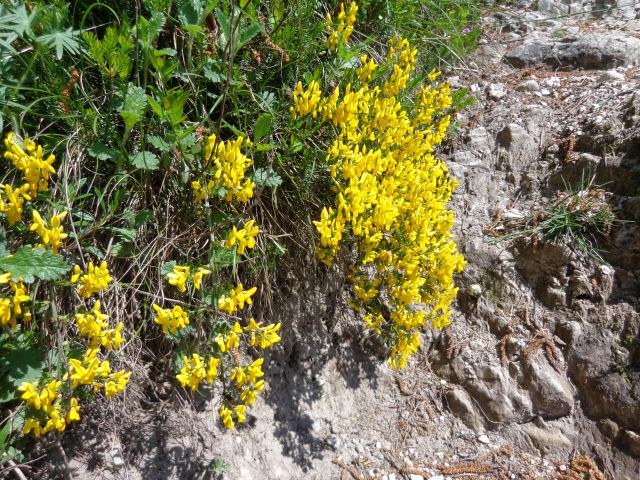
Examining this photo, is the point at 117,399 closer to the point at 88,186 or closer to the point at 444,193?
the point at 88,186

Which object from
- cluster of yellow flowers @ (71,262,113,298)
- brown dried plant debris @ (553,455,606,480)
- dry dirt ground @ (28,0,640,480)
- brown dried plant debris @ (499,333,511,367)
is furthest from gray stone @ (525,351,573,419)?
cluster of yellow flowers @ (71,262,113,298)

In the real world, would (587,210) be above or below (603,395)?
above

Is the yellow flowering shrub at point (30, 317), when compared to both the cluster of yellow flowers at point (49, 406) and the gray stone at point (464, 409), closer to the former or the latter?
the cluster of yellow flowers at point (49, 406)

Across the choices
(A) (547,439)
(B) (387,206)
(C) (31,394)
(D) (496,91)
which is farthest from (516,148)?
(C) (31,394)

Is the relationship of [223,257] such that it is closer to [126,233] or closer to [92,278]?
[126,233]

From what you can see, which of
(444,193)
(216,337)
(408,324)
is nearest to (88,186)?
(216,337)

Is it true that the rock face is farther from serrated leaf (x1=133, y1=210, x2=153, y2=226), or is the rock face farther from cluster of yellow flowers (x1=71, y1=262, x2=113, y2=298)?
cluster of yellow flowers (x1=71, y1=262, x2=113, y2=298)
